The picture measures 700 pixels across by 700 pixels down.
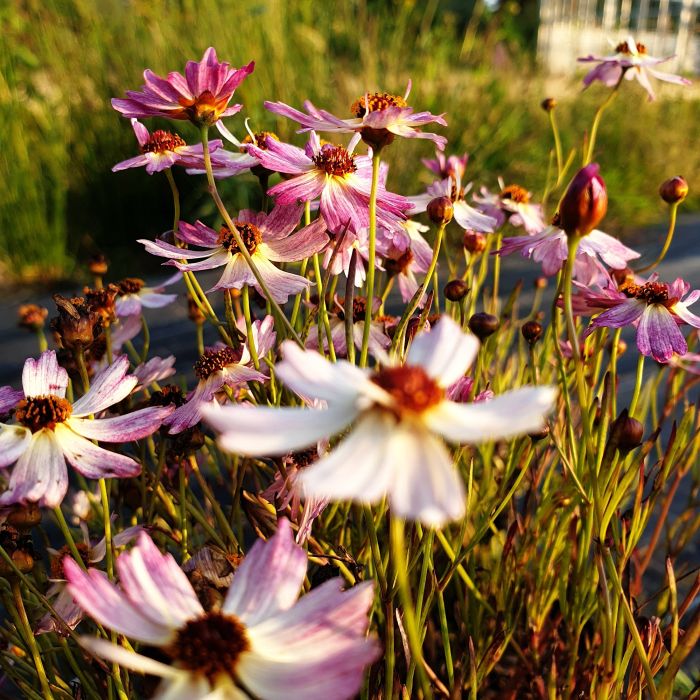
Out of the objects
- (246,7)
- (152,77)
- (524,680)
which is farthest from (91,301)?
(246,7)

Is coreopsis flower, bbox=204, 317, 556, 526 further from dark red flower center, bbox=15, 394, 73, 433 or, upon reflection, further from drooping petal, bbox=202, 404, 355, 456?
dark red flower center, bbox=15, 394, 73, 433

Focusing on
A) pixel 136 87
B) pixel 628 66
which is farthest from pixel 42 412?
pixel 136 87

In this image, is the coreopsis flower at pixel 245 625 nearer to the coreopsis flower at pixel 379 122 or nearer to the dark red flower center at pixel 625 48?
the coreopsis flower at pixel 379 122

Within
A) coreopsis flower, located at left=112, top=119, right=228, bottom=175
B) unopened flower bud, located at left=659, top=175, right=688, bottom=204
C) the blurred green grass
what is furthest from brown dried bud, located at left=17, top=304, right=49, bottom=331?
the blurred green grass

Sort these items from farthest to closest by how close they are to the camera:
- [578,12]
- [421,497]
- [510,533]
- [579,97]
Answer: [578,12], [579,97], [510,533], [421,497]

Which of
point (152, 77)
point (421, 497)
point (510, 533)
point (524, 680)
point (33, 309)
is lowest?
point (524, 680)

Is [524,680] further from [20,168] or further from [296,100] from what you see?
[20,168]

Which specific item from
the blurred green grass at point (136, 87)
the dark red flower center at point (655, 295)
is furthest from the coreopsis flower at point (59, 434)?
the blurred green grass at point (136, 87)
